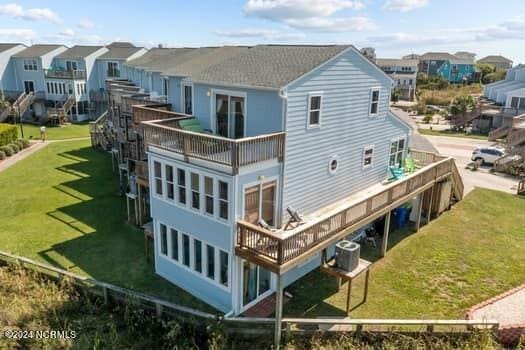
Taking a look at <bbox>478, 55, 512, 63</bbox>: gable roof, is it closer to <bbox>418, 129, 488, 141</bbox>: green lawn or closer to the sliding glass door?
<bbox>418, 129, 488, 141</bbox>: green lawn

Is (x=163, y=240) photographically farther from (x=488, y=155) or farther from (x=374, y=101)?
(x=488, y=155)

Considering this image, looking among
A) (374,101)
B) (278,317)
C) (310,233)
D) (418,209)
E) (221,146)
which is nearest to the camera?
(278,317)

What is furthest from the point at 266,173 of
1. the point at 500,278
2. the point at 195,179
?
the point at 500,278

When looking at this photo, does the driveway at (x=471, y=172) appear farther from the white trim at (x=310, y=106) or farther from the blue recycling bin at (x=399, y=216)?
the white trim at (x=310, y=106)

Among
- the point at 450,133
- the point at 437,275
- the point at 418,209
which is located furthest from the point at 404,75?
the point at 437,275

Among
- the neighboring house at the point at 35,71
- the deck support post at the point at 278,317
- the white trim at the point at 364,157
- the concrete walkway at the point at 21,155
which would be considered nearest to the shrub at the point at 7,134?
the concrete walkway at the point at 21,155

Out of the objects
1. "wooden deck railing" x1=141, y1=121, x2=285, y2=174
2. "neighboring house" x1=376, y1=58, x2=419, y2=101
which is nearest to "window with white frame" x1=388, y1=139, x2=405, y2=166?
"wooden deck railing" x1=141, y1=121, x2=285, y2=174
